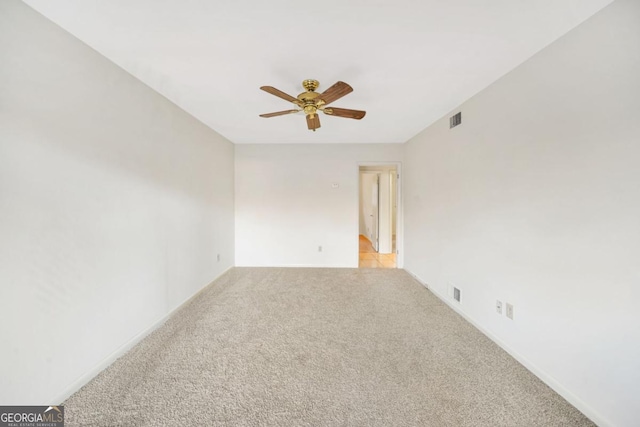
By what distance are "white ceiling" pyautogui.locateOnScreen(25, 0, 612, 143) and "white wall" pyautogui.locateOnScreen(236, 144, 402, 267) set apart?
6.24ft

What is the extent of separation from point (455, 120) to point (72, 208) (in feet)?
11.5

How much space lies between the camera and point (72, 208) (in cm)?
148

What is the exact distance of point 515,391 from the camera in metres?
1.53

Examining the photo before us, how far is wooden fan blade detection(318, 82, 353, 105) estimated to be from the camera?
1.63 metres

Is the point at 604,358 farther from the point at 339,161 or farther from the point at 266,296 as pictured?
the point at 339,161

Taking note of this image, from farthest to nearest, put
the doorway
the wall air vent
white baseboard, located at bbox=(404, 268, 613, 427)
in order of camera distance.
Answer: the doorway < the wall air vent < white baseboard, located at bbox=(404, 268, 613, 427)

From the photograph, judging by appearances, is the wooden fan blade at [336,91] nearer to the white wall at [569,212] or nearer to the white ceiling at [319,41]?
the white ceiling at [319,41]

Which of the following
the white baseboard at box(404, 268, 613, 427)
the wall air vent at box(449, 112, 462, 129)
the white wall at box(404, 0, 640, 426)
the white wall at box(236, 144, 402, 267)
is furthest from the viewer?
the white wall at box(236, 144, 402, 267)

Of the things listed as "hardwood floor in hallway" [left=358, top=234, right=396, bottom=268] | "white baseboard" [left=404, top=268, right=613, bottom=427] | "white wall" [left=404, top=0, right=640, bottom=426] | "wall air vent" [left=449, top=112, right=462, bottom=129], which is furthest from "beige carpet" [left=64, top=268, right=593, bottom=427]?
"wall air vent" [left=449, top=112, right=462, bottom=129]

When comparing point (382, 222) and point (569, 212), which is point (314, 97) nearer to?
point (569, 212)

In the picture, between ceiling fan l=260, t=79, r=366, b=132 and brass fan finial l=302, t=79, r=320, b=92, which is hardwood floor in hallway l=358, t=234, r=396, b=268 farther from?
brass fan finial l=302, t=79, r=320, b=92

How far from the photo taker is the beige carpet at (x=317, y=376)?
136 centimetres

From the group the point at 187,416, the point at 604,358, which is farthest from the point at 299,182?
the point at 604,358

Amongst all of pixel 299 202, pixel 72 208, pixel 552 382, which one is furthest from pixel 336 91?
pixel 299 202
